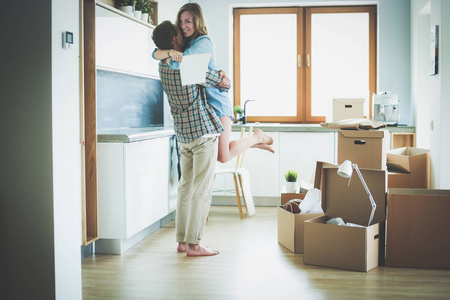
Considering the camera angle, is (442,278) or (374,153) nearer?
(442,278)

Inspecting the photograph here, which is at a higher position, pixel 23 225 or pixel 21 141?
pixel 21 141

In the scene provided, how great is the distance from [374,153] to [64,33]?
2.40 meters

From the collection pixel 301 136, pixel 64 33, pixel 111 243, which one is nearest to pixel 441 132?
pixel 301 136

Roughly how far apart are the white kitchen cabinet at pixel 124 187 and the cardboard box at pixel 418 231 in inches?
64.5

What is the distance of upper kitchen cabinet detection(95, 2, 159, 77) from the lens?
11.9 ft

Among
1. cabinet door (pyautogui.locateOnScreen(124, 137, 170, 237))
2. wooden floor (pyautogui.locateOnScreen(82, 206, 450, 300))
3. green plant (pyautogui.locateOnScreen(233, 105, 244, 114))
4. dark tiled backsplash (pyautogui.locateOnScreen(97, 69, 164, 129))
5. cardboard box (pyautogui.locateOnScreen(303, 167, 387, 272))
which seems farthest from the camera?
green plant (pyautogui.locateOnScreen(233, 105, 244, 114))

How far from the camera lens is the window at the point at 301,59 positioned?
589cm

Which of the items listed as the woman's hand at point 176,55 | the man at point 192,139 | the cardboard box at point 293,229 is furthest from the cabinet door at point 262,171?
the woman's hand at point 176,55

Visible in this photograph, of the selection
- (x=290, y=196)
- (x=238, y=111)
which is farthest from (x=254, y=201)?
(x=290, y=196)

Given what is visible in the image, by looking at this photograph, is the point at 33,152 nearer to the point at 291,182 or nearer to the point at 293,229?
the point at 293,229

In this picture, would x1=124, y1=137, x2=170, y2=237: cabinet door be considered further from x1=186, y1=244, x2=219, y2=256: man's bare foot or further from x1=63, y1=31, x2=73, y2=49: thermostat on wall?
x1=63, y1=31, x2=73, y2=49: thermostat on wall

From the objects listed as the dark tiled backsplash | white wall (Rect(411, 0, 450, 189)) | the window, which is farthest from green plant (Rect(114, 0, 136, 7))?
white wall (Rect(411, 0, 450, 189))

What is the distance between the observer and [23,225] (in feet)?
6.54

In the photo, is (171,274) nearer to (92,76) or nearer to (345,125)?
(92,76)
